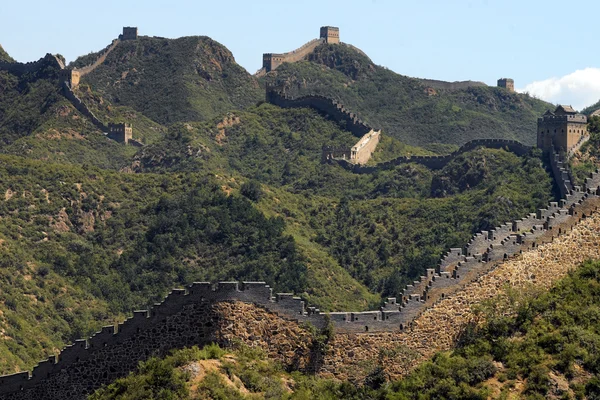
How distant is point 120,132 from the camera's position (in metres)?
163

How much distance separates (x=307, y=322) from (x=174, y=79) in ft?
440

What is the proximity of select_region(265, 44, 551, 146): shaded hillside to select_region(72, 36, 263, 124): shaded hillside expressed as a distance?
463 cm

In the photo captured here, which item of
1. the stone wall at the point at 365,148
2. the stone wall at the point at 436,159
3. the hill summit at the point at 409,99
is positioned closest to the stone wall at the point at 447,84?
the hill summit at the point at 409,99

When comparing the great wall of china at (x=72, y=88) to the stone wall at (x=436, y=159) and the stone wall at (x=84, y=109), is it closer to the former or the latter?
the stone wall at (x=84, y=109)

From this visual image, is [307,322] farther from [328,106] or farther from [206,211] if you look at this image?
[328,106]

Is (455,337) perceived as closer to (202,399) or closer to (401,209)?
(202,399)

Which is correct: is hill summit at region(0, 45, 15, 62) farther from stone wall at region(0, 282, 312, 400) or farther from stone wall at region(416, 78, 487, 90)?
stone wall at region(0, 282, 312, 400)

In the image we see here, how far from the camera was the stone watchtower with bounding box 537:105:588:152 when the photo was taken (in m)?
113

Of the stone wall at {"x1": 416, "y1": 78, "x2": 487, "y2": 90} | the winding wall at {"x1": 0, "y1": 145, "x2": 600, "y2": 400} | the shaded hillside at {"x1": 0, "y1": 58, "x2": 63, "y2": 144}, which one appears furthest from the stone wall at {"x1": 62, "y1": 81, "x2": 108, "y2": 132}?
the winding wall at {"x1": 0, "y1": 145, "x2": 600, "y2": 400}

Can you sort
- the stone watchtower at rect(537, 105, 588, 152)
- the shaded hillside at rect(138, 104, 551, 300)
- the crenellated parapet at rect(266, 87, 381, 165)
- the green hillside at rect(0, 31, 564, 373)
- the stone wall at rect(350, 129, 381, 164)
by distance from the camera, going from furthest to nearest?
the crenellated parapet at rect(266, 87, 381, 165), the stone wall at rect(350, 129, 381, 164), the stone watchtower at rect(537, 105, 588, 152), the shaded hillside at rect(138, 104, 551, 300), the green hillside at rect(0, 31, 564, 373)

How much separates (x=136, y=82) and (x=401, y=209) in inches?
3096

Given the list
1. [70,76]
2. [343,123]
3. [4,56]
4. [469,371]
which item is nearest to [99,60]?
[4,56]

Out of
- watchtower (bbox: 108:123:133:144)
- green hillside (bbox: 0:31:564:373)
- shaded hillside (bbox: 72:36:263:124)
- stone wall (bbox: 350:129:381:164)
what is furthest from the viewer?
shaded hillside (bbox: 72:36:263:124)

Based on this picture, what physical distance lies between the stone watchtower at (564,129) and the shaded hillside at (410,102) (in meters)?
55.6
